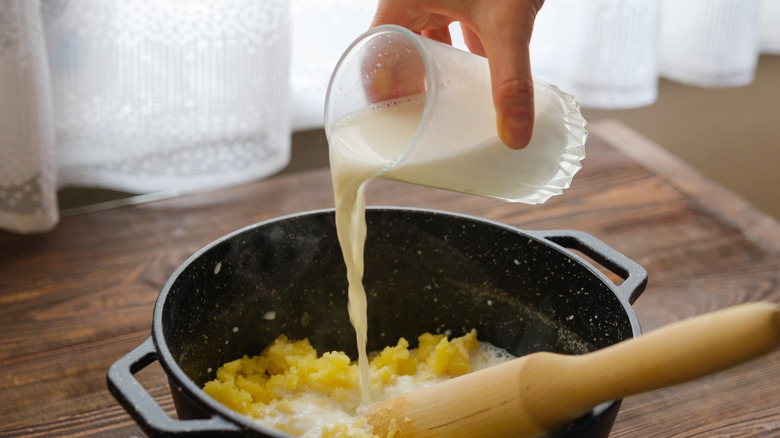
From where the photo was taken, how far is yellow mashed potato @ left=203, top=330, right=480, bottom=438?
0.84m

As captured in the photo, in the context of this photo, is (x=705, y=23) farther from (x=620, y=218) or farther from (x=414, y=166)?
(x=414, y=166)

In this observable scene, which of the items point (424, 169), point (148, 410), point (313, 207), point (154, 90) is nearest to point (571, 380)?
point (424, 169)

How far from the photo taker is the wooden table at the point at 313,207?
932 millimetres

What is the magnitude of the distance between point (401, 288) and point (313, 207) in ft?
1.30

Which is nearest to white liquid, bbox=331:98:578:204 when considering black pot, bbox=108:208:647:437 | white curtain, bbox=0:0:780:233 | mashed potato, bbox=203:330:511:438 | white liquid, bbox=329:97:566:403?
white liquid, bbox=329:97:566:403

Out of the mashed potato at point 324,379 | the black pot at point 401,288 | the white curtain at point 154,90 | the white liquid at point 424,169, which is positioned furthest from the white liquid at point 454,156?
the white curtain at point 154,90

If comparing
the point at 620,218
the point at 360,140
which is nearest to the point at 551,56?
the point at 620,218

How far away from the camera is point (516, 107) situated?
0.72 metres

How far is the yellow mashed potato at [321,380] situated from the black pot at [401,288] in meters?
0.02

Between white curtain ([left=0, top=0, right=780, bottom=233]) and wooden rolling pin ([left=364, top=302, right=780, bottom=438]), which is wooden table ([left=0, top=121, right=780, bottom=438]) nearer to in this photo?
white curtain ([left=0, top=0, right=780, bottom=233])

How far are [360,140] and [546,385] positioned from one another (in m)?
0.31

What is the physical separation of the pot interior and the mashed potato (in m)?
0.02

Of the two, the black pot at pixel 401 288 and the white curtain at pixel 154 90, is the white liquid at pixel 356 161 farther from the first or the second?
the white curtain at pixel 154 90

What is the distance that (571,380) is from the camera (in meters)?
0.62
